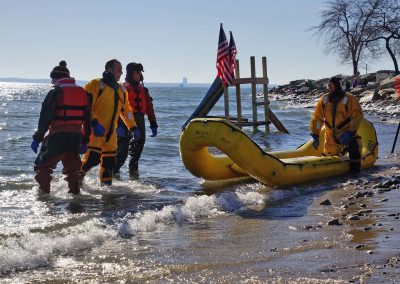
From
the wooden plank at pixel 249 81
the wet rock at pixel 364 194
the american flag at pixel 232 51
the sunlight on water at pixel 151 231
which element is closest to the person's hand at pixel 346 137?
the sunlight on water at pixel 151 231

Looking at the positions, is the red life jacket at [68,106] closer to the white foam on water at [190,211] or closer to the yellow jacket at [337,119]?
the white foam on water at [190,211]

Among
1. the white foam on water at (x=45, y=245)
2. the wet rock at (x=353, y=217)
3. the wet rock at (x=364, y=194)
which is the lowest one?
the wet rock at (x=364, y=194)

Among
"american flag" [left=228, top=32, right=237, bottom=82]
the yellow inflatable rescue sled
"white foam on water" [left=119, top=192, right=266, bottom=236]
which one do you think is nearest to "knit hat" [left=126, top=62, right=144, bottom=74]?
the yellow inflatable rescue sled

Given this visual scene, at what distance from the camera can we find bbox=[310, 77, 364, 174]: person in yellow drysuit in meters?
8.99

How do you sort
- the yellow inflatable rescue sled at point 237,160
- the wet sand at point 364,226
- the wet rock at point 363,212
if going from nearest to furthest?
the wet sand at point 364,226
the wet rock at point 363,212
the yellow inflatable rescue sled at point 237,160

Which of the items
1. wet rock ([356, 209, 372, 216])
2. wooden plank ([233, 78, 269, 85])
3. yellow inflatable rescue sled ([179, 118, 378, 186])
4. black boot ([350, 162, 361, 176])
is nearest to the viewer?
wet rock ([356, 209, 372, 216])

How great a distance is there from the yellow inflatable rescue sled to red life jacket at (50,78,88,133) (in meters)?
1.53

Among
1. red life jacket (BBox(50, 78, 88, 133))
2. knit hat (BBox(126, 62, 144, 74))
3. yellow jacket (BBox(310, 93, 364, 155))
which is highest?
knit hat (BBox(126, 62, 144, 74))

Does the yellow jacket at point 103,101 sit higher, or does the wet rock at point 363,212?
the yellow jacket at point 103,101

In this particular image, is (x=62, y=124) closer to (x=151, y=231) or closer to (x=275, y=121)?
(x=151, y=231)

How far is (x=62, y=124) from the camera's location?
22.7ft

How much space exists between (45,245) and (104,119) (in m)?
3.18

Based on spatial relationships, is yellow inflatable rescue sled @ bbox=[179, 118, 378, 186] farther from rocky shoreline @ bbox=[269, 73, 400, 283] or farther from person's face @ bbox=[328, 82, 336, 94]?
person's face @ bbox=[328, 82, 336, 94]

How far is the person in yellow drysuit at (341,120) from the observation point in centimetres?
899
